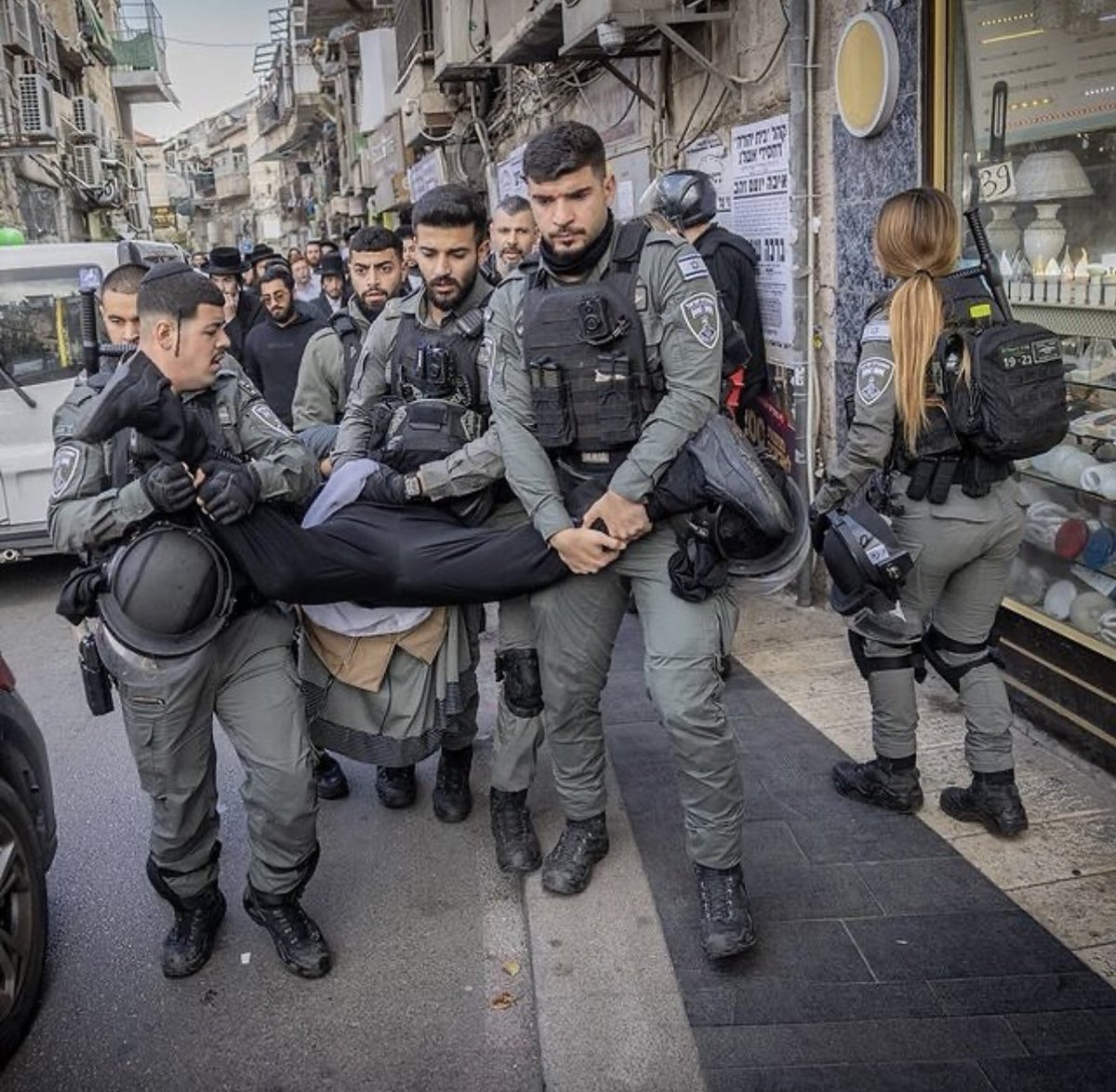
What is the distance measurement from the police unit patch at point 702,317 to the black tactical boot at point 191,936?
212 cm

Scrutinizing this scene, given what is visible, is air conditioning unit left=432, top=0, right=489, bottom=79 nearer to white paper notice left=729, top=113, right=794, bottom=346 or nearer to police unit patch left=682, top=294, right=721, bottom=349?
white paper notice left=729, top=113, right=794, bottom=346

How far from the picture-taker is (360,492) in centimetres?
359

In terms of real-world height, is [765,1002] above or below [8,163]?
below

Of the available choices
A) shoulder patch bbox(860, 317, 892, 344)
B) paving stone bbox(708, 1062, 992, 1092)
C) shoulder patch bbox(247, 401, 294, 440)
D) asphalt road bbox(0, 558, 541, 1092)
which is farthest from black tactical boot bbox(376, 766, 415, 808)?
shoulder patch bbox(860, 317, 892, 344)

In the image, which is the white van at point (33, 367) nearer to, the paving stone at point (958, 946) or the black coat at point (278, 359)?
the black coat at point (278, 359)

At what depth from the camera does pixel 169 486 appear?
2785 mm

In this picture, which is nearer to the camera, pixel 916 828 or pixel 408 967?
pixel 408 967

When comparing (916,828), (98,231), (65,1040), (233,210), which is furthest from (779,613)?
(233,210)

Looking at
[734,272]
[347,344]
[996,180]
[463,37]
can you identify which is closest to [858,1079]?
[347,344]

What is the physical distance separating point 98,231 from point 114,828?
131ft

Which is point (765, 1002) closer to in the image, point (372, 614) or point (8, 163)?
point (372, 614)

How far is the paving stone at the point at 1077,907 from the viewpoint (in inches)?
121

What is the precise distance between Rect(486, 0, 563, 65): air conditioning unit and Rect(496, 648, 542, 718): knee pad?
5321mm

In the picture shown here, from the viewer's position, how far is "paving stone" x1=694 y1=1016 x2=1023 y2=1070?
104 inches
